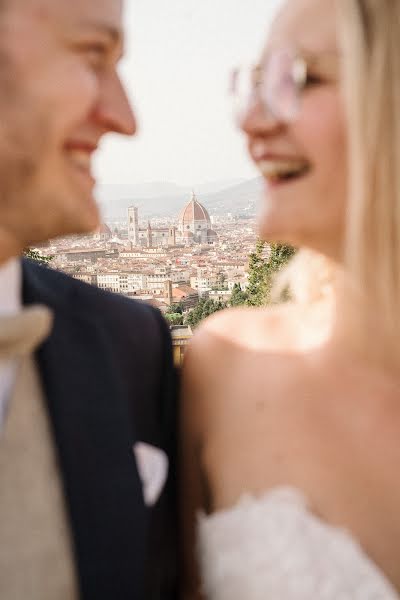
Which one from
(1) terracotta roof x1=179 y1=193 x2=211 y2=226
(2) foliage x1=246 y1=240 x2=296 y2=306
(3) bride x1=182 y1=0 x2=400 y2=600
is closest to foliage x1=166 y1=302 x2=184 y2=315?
(2) foliage x1=246 y1=240 x2=296 y2=306

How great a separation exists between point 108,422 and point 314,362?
1.64 feet

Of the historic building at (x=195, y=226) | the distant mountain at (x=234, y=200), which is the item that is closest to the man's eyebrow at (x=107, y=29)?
the historic building at (x=195, y=226)

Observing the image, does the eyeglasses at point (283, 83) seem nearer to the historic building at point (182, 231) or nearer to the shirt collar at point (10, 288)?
the shirt collar at point (10, 288)

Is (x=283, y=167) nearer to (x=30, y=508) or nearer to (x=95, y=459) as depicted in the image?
(x=95, y=459)

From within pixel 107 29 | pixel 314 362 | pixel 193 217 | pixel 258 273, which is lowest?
pixel 258 273

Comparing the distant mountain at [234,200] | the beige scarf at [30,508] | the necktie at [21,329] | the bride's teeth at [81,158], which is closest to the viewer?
the necktie at [21,329]

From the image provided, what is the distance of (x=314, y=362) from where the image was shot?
1.57 m

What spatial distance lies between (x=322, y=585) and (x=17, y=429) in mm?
668

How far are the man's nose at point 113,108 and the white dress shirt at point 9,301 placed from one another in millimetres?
295

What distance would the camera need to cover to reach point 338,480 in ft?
4.77

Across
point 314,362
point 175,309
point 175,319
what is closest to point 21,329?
point 314,362

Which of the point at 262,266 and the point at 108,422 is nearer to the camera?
the point at 108,422

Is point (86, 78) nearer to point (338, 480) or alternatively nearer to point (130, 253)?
point (338, 480)

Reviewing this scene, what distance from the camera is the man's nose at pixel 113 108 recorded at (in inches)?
49.3
